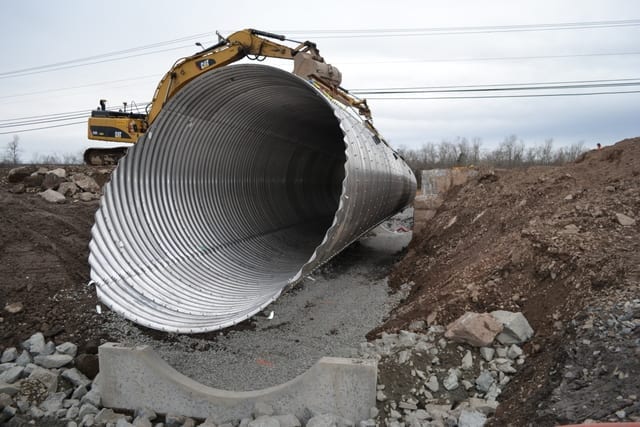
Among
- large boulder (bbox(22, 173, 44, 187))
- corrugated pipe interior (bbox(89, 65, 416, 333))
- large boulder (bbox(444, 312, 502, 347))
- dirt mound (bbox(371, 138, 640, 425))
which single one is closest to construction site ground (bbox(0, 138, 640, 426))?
dirt mound (bbox(371, 138, 640, 425))

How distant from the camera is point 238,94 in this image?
5668 millimetres

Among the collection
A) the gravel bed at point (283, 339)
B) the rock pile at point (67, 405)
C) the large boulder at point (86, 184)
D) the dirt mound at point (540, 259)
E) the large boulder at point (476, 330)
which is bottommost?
the rock pile at point (67, 405)

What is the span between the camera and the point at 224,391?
15.2ft

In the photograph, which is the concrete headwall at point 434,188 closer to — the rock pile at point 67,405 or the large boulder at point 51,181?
the rock pile at point 67,405

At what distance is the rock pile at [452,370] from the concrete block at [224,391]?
29 centimetres

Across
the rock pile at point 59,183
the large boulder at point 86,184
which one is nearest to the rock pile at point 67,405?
the rock pile at point 59,183

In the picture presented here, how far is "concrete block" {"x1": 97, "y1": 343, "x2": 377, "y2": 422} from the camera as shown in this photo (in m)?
4.17

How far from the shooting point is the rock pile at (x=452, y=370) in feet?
12.9

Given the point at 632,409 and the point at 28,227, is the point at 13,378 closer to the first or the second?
the point at 28,227

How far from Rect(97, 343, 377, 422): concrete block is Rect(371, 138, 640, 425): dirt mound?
3.88ft

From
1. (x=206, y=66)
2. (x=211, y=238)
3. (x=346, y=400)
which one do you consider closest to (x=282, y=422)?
(x=346, y=400)

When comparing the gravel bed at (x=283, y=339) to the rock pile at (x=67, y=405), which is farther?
the gravel bed at (x=283, y=339)

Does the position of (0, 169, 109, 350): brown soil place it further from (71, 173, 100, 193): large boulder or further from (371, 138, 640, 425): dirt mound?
(371, 138, 640, 425): dirt mound

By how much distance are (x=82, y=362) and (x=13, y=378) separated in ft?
2.13
